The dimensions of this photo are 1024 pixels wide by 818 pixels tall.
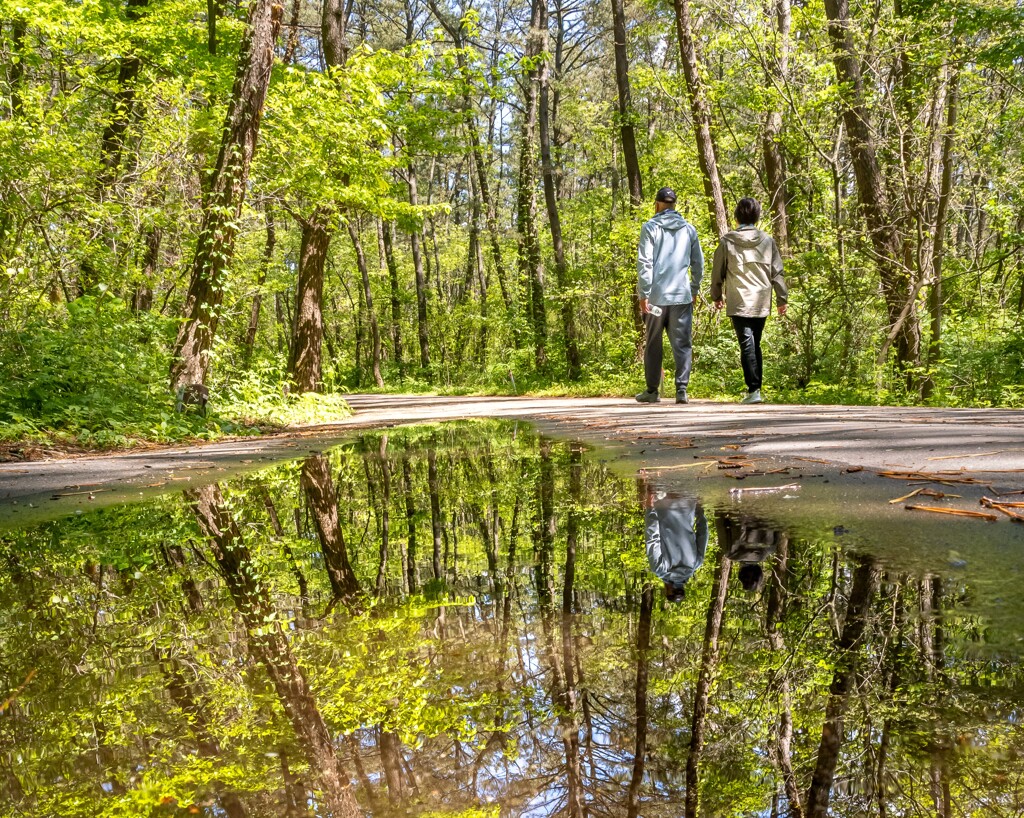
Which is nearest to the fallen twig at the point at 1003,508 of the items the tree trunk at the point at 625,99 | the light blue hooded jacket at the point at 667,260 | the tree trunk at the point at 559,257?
the light blue hooded jacket at the point at 667,260

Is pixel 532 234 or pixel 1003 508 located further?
pixel 532 234

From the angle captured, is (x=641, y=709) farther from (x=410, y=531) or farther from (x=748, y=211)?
(x=748, y=211)

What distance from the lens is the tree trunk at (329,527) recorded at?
2.62 m

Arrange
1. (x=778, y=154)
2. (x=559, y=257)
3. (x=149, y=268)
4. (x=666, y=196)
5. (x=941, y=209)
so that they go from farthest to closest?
(x=559, y=257)
(x=778, y=154)
(x=149, y=268)
(x=941, y=209)
(x=666, y=196)

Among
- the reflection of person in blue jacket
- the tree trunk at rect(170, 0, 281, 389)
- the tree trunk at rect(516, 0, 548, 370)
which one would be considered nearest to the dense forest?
the tree trunk at rect(170, 0, 281, 389)

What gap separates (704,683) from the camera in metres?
1.52

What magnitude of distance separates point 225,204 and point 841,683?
10.3 m

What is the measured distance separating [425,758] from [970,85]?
72.1 ft

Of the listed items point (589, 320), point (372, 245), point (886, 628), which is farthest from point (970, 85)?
point (372, 245)

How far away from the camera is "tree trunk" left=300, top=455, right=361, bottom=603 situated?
2.62m

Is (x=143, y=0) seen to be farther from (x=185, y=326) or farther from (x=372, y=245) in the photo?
(x=372, y=245)

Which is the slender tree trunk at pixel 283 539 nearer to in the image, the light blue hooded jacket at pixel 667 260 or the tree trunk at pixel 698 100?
the light blue hooded jacket at pixel 667 260

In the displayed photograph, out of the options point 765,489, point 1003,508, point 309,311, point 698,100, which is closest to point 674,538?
point 765,489

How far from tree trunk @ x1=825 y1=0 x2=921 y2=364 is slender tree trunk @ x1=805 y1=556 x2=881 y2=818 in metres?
10.9
